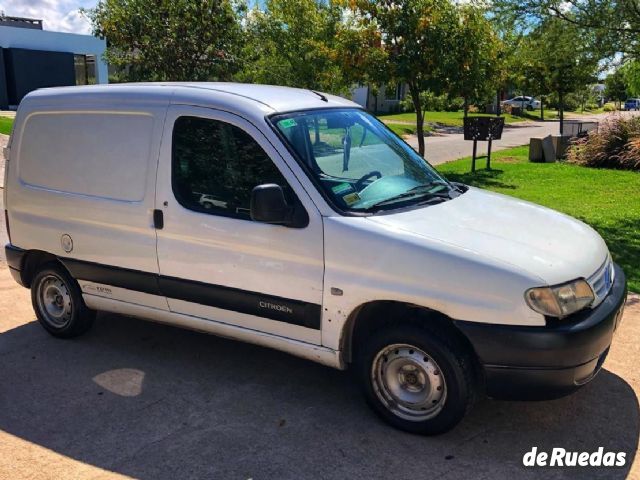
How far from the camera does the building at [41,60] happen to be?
3259 cm

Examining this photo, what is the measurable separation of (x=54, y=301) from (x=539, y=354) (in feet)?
12.6

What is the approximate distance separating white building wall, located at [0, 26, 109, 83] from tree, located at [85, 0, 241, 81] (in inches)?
782

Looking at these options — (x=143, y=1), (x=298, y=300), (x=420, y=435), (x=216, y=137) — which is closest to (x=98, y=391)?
(x=298, y=300)

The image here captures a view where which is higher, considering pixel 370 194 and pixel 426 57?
pixel 426 57

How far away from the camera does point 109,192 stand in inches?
178

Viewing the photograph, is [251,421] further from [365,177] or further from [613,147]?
[613,147]

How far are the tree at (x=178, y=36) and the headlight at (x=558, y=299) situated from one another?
11963 mm

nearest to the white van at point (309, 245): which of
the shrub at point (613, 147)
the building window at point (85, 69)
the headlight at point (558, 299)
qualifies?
the headlight at point (558, 299)

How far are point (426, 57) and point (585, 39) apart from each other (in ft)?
15.5

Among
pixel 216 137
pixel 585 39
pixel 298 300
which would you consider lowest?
pixel 298 300

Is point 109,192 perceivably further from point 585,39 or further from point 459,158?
point 459,158

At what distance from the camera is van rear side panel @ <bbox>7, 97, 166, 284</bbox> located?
14.4 feet

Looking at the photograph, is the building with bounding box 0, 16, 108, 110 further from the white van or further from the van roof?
the white van

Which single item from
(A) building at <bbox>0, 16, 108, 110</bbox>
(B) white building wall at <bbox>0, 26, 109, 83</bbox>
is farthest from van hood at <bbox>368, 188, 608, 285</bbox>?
(A) building at <bbox>0, 16, 108, 110</bbox>
